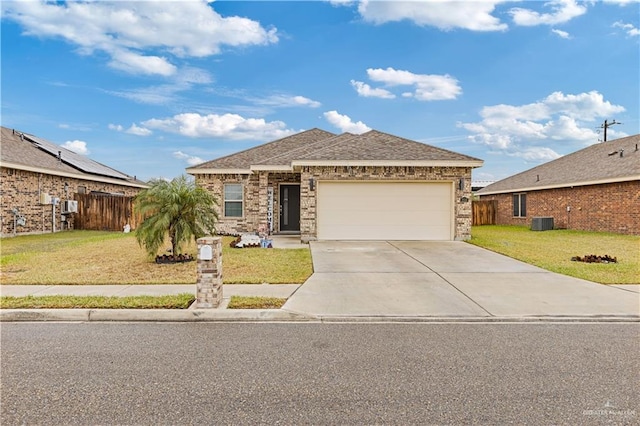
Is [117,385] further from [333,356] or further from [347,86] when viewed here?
[347,86]

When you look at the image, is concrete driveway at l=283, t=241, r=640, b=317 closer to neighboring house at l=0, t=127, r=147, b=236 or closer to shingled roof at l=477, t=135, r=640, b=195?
shingled roof at l=477, t=135, r=640, b=195

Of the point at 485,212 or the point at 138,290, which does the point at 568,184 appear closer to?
the point at 485,212

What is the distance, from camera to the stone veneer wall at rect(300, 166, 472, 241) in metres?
14.4

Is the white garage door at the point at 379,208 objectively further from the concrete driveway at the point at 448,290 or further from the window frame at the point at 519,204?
the window frame at the point at 519,204

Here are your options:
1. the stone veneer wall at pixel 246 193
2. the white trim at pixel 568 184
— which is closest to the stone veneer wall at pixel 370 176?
the stone veneer wall at pixel 246 193

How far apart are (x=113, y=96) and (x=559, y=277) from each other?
68.9 feet

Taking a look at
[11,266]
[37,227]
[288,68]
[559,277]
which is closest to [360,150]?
[288,68]

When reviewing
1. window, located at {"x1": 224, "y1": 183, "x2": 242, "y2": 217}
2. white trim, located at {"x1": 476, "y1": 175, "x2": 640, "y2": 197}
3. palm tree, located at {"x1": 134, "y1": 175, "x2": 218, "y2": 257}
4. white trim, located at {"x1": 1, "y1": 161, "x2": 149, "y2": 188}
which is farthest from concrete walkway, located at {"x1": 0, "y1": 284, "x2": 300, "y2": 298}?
white trim, located at {"x1": 476, "y1": 175, "x2": 640, "y2": 197}

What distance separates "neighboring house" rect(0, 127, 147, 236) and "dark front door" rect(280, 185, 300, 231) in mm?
10720

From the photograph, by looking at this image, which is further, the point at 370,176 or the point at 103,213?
the point at 103,213

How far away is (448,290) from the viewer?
6816 millimetres

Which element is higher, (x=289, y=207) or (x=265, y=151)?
(x=265, y=151)

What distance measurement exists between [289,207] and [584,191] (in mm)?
15159

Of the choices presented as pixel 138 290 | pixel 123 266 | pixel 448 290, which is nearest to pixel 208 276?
pixel 138 290
